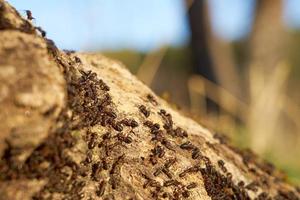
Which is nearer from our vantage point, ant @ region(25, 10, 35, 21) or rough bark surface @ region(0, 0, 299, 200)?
rough bark surface @ region(0, 0, 299, 200)

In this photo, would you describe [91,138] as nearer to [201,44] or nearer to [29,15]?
[29,15]

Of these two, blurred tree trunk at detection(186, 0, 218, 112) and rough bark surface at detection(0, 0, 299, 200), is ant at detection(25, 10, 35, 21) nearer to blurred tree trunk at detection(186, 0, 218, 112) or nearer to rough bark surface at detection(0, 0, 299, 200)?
rough bark surface at detection(0, 0, 299, 200)

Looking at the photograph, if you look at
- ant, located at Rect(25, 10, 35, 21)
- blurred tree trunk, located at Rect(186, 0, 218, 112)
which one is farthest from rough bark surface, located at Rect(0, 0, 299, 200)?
blurred tree trunk, located at Rect(186, 0, 218, 112)

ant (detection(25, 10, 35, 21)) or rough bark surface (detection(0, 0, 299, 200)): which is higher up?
ant (detection(25, 10, 35, 21))

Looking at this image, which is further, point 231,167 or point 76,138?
point 231,167

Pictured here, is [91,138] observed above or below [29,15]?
below

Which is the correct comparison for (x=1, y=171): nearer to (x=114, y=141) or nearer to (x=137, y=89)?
(x=114, y=141)

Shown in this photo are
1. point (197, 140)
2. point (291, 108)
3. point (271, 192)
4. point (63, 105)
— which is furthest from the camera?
point (291, 108)

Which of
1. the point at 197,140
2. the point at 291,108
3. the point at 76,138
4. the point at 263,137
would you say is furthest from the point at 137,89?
the point at 291,108

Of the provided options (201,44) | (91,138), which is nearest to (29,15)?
(91,138)
